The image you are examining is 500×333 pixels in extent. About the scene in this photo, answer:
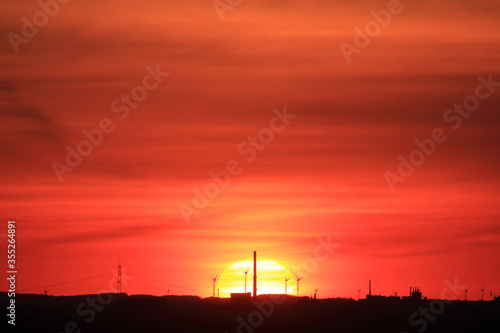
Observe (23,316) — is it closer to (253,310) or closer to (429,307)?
(253,310)

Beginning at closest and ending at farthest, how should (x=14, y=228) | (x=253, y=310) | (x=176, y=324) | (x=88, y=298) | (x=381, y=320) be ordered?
(x=14, y=228) → (x=381, y=320) → (x=176, y=324) → (x=253, y=310) → (x=88, y=298)

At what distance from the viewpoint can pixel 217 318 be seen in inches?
5059

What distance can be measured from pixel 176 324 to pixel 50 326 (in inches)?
707

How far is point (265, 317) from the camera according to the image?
423 feet

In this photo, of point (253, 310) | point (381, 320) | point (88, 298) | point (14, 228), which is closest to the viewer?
point (14, 228)

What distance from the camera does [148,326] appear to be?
125 m

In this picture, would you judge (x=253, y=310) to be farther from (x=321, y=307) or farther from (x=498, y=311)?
(x=498, y=311)

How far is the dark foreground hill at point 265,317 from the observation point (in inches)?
4638

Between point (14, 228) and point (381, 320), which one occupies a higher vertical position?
point (14, 228)

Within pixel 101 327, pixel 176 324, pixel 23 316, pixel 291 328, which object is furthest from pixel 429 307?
pixel 23 316

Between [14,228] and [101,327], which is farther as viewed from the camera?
[101,327]

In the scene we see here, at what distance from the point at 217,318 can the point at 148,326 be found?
9.64 meters

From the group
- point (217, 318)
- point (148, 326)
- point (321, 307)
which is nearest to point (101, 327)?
point (148, 326)

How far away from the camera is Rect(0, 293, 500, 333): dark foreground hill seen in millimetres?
117812
